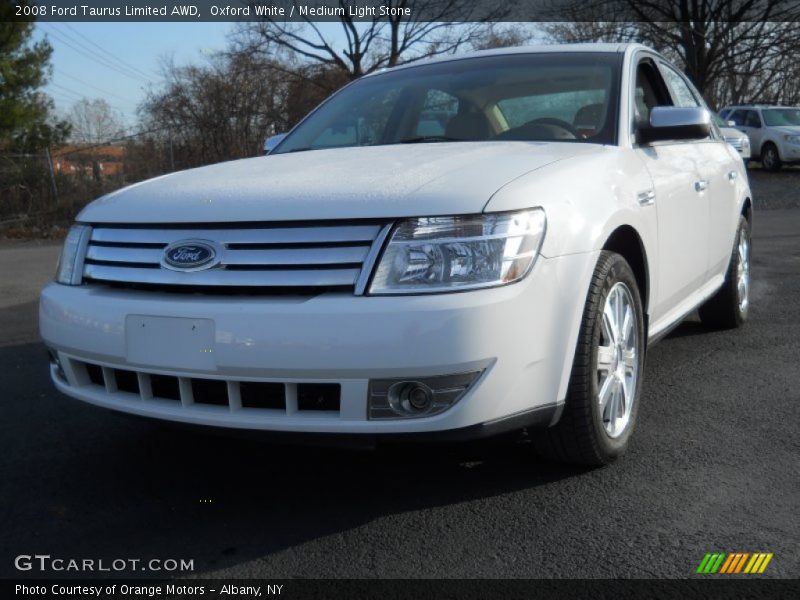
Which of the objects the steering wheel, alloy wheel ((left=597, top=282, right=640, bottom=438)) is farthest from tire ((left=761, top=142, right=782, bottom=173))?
alloy wheel ((left=597, top=282, right=640, bottom=438))

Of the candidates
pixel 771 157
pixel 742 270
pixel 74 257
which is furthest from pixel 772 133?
pixel 74 257

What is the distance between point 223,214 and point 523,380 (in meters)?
1.07

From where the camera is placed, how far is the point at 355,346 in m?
2.39

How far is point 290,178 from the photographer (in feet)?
9.57

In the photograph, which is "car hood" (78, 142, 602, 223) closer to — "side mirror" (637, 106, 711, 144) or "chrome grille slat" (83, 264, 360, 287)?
"chrome grille slat" (83, 264, 360, 287)

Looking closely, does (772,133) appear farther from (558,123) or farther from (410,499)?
(410,499)

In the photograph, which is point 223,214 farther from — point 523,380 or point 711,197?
point 711,197

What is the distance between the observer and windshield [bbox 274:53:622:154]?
369cm

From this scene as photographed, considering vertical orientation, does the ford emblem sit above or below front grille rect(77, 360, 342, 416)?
above

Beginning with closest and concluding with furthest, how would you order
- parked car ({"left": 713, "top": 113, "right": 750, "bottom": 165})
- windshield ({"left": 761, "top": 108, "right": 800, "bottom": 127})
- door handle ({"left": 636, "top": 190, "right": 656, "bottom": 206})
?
door handle ({"left": 636, "top": 190, "right": 656, "bottom": 206}), parked car ({"left": 713, "top": 113, "right": 750, "bottom": 165}), windshield ({"left": 761, "top": 108, "right": 800, "bottom": 127})

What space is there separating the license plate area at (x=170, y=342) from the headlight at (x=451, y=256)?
54 cm

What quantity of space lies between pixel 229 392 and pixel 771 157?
23.5m

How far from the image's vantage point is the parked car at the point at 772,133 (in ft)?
73.5

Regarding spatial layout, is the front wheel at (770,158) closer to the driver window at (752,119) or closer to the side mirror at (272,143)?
the driver window at (752,119)
